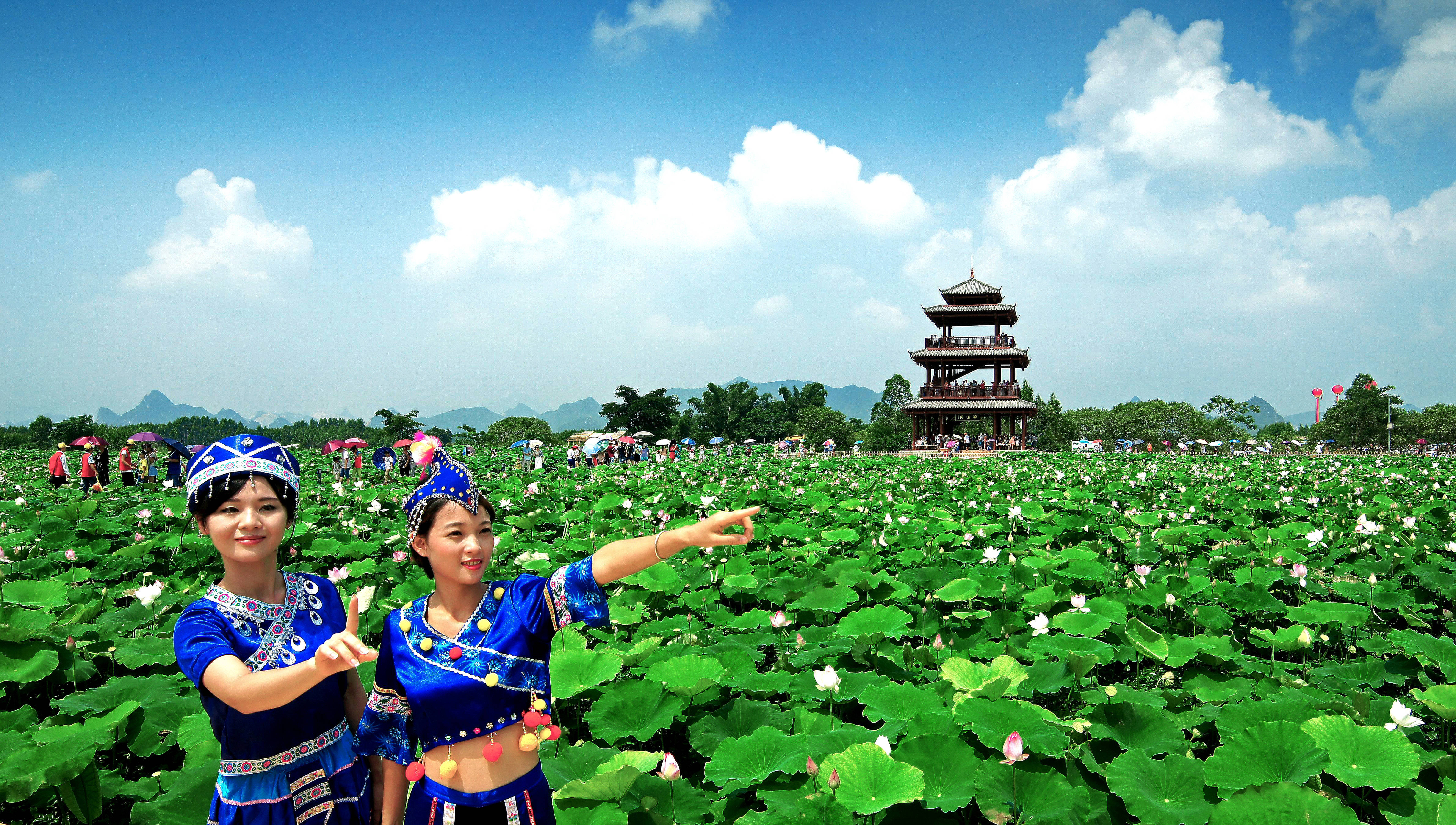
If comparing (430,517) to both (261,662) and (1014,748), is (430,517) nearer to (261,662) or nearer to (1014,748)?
(261,662)

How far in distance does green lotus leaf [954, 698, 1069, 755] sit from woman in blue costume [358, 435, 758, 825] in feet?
3.97

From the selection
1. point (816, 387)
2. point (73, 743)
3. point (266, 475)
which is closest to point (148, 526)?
point (73, 743)

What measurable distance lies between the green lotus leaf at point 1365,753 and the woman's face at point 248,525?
119 inches

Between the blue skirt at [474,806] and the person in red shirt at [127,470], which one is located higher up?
the person in red shirt at [127,470]

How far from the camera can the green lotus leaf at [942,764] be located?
209 cm

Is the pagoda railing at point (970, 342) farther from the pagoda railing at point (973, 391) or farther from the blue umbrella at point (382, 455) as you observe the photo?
the blue umbrella at point (382, 455)

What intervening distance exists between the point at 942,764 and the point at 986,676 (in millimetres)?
683

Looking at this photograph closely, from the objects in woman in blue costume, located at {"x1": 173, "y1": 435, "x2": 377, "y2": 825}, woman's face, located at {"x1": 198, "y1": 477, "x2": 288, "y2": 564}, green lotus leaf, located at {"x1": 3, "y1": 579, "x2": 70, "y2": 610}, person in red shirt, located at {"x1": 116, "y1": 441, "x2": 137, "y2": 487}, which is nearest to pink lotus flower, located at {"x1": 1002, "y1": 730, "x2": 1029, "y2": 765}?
woman in blue costume, located at {"x1": 173, "y1": 435, "x2": 377, "y2": 825}

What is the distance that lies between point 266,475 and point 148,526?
6.64 meters

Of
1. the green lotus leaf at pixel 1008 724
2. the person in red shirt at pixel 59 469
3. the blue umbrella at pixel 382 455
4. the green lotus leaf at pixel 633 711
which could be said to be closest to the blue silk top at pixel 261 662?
the green lotus leaf at pixel 633 711

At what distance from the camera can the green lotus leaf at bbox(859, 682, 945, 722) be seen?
2.59 m

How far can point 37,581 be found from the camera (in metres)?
3.83

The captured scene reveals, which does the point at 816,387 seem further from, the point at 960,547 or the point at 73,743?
the point at 73,743

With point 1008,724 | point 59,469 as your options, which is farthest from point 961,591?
point 59,469
